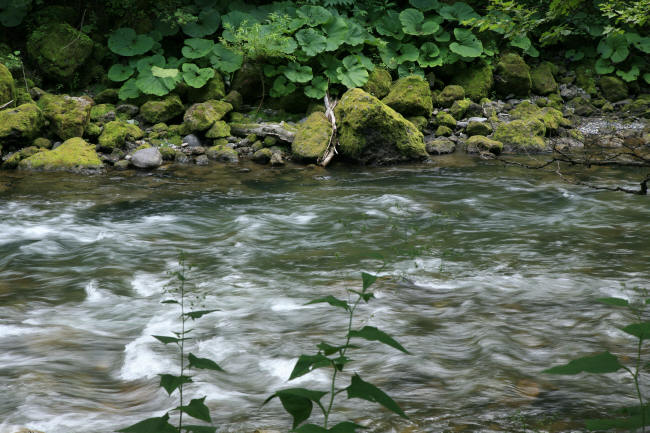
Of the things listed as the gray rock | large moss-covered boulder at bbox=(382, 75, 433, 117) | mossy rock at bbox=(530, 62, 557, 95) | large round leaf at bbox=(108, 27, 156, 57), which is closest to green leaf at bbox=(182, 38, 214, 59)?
large round leaf at bbox=(108, 27, 156, 57)

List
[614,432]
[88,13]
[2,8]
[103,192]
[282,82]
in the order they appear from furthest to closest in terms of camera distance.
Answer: [88,13], [2,8], [282,82], [103,192], [614,432]

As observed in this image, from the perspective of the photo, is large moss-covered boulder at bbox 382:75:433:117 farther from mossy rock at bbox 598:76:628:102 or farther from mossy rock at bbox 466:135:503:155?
mossy rock at bbox 598:76:628:102

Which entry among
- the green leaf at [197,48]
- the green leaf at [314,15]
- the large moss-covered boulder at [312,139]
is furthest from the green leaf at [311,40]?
the large moss-covered boulder at [312,139]

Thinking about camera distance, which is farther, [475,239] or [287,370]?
[475,239]

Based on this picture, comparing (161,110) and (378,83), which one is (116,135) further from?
(378,83)

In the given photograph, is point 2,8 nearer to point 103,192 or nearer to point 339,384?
point 103,192

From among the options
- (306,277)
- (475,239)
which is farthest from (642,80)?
(306,277)

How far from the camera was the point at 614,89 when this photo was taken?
13133 mm

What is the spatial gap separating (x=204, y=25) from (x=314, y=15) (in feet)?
8.19

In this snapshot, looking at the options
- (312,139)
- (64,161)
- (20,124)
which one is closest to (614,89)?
(312,139)

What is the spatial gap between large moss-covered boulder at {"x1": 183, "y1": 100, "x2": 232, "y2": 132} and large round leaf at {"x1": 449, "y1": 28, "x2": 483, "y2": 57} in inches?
213

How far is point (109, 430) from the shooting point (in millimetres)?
2287

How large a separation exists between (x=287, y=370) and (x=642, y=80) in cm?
1423

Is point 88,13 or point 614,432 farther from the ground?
point 88,13
